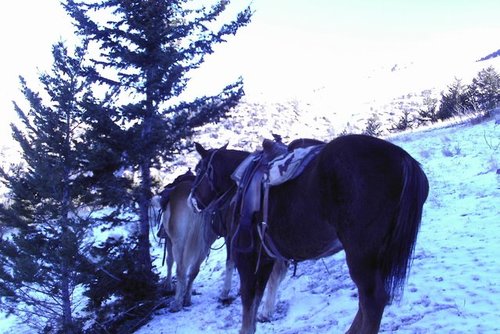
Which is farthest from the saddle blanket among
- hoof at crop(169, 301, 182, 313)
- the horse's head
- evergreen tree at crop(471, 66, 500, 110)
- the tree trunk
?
evergreen tree at crop(471, 66, 500, 110)

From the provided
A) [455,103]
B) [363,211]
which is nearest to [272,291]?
[363,211]

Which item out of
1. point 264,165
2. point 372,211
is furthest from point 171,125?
point 372,211

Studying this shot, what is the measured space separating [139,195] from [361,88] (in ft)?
162

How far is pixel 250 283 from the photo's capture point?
4.02m

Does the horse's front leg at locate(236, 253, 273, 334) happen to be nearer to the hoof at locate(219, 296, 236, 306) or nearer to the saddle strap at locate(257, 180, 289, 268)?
the saddle strap at locate(257, 180, 289, 268)

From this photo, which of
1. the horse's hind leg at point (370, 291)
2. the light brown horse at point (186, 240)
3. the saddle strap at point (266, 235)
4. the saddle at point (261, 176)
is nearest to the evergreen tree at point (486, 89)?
the light brown horse at point (186, 240)

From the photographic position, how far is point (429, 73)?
51.7 meters

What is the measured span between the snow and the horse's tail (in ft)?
4.21

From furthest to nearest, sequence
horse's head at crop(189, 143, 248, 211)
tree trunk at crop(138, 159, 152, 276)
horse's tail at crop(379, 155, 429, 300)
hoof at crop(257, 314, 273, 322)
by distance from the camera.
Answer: tree trunk at crop(138, 159, 152, 276) → hoof at crop(257, 314, 273, 322) → horse's head at crop(189, 143, 248, 211) → horse's tail at crop(379, 155, 429, 300)

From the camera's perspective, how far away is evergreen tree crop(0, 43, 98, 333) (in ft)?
22.4

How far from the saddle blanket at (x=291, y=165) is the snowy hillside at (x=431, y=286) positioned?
196cm

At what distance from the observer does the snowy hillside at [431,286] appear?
396cm

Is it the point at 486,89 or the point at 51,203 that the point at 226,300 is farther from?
the point at 486,89

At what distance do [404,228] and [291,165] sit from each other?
106cm
